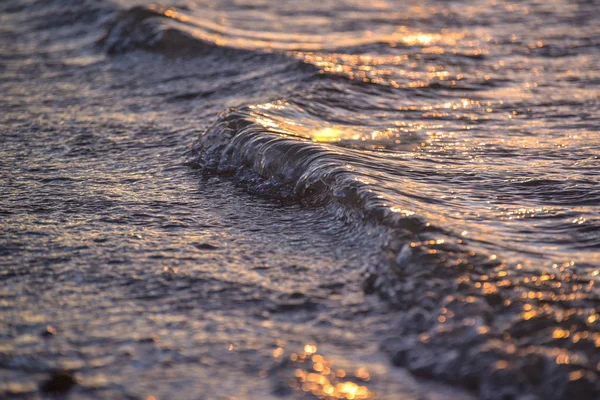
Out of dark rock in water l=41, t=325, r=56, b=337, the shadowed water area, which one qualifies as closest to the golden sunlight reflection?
the shadowed water area

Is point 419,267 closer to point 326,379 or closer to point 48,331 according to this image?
point 326,379

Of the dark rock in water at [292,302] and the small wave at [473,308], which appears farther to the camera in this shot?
the dark rock in water at [292,302]

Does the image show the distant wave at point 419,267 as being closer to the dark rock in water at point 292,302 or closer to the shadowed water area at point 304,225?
the shadowed water area at point 304,225

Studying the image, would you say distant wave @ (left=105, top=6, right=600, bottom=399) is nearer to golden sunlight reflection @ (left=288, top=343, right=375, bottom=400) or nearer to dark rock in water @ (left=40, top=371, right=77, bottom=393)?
golden sunlight reflection @ (left=288, top=343, right=375, bottom=400)

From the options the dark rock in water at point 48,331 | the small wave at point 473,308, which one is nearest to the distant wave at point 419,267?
the small wave at point 473,308

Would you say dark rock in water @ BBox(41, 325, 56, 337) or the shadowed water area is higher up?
the shadowed water area

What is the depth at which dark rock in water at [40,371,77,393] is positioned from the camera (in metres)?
2.33

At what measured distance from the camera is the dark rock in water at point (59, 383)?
2.33 m

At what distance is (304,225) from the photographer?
3.67 metres

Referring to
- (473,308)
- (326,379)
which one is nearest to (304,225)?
(473,308)

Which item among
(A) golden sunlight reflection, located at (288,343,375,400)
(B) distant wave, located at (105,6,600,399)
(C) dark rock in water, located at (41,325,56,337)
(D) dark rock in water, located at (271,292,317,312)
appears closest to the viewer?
(A) golden sunlight reflection, located at (288,343,375,400)

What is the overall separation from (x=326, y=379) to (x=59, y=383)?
2.69 feet

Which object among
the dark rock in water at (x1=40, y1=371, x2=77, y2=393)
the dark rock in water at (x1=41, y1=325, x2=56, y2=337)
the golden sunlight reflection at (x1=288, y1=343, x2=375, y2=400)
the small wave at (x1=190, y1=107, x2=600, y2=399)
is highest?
the small wave at (x1=190, y1=107, x2=600, y2=399)

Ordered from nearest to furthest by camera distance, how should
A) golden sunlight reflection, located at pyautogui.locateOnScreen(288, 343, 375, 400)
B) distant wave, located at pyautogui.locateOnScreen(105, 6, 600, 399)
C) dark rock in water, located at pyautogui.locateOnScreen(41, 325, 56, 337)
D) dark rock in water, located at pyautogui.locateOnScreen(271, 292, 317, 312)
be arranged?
golden sunlight reflection, located at pyautogui.locateOnScreen(288, 343, 375, 400) < distant wave, located at pyautogui.locateOnScreen(105, 6, 600, 399) < dark rock in water, located at pyautogui.locateOnScreen(41, 325, 56, 337) < dark rock in water, located at pyautogui.locateOnScreen(271, 292, 317, 312)
